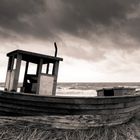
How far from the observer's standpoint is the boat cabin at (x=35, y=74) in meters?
7.46

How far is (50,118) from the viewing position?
21.9 feet

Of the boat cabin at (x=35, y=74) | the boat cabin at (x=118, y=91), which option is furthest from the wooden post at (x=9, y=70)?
the boat cabin at (x=118, y=91)

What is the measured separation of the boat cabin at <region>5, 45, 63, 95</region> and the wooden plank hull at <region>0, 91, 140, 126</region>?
66cm

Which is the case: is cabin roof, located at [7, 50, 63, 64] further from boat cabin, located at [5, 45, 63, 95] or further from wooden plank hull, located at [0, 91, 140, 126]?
wooden plank hull, located at [0, 91, 140, 126]

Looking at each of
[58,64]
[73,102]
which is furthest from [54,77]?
[73,102]

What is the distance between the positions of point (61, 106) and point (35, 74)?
1997 mm

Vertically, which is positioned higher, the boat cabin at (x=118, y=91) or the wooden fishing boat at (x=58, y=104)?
the boat cabin at (x=118, y=91)

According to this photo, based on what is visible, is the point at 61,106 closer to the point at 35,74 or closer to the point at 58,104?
the point at 58,104

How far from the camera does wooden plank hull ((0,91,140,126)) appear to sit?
6.65 m

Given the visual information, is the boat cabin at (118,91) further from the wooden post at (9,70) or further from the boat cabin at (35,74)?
the wooden post at (9,70)

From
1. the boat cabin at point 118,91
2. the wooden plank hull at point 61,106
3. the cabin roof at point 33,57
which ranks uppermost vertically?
the cabin roof at point 33,57

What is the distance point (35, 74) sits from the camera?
8.21 m

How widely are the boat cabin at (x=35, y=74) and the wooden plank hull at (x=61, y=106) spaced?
665 mm

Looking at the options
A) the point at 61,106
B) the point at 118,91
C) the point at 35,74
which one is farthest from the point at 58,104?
the point at 118,91
